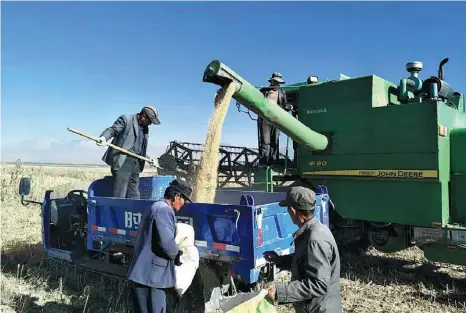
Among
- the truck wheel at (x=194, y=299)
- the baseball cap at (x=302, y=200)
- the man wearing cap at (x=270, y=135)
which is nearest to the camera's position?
the baseball cap at (x=302, y=200)

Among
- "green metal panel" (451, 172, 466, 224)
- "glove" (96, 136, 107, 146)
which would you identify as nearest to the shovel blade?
"glove" (96, 136, 107, 146)

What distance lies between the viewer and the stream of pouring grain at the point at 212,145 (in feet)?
15.8

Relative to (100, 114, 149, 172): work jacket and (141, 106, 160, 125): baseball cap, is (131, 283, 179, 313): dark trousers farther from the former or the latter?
(141, 106, 160, 125): baseball cap

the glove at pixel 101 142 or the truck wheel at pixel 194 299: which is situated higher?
the glove at pixel 101 142

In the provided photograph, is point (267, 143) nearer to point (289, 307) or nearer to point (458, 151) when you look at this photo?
point (458, 151)

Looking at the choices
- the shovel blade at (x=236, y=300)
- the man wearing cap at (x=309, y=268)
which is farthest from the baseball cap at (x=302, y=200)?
the shovel blade at (x=236, y=300)

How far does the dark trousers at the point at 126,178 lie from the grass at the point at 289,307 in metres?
1.11

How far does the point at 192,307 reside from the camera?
4.15 meters

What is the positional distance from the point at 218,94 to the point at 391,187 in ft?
8.79

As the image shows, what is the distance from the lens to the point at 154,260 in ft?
10.6

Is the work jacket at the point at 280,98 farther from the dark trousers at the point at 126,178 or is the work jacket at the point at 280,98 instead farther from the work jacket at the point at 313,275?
the work jacket at the point at 313,275

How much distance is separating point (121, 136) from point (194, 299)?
8.28 feet

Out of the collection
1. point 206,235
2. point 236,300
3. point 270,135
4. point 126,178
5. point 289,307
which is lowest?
point 289,307

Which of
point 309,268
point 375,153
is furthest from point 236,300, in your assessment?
point 375,153
